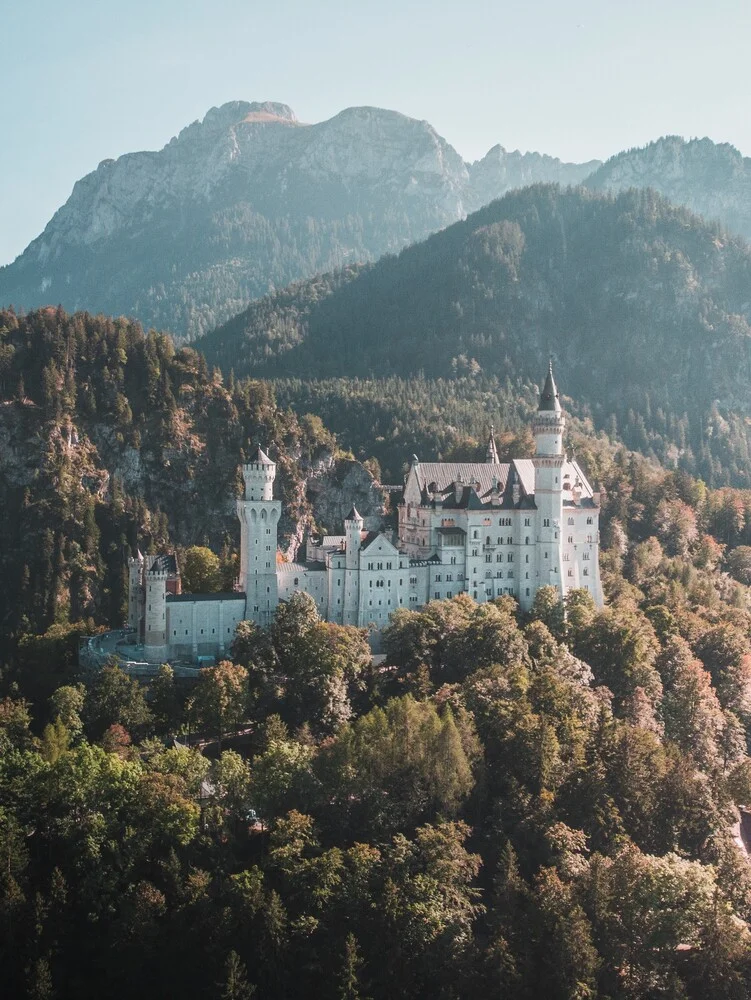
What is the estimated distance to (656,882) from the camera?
62.7m

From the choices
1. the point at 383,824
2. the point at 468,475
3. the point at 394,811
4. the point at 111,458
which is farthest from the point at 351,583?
the point at 111,458

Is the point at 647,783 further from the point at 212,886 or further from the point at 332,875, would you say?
the point at 212,886

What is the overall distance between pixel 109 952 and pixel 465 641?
36.2m

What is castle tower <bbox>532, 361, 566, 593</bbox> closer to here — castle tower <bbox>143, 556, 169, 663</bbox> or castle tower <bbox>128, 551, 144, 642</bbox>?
castle tower <bbox>143, 556, 169, 663</bbox>

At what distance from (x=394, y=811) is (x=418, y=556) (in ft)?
107

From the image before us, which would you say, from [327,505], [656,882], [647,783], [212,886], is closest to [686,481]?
[327,505]

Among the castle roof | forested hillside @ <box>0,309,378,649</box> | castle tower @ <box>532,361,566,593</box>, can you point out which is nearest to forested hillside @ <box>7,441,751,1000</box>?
castle tower @ <box>532,361,566,593</box>

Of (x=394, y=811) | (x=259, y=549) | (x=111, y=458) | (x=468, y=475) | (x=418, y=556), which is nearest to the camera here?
(x=394, y=811)

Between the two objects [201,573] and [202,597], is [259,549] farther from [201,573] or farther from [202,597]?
[201,573]

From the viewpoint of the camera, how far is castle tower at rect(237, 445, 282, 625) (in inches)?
3563

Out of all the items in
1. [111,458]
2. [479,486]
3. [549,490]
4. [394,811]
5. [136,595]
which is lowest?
[394,811]

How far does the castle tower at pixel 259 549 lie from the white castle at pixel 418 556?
84 mm

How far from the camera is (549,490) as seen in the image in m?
98.4

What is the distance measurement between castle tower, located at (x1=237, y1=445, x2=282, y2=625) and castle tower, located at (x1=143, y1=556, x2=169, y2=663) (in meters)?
6.97
